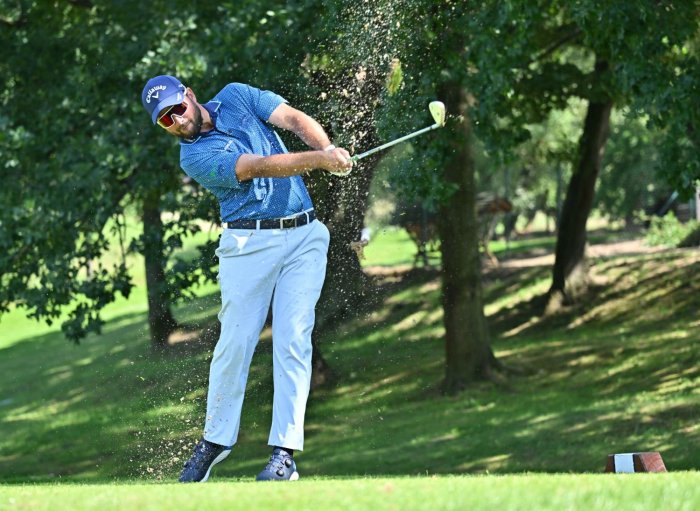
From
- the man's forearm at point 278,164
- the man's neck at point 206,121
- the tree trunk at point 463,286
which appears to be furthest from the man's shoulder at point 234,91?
the tree trunk at point 463,286

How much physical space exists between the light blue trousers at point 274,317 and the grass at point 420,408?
1.35 feet

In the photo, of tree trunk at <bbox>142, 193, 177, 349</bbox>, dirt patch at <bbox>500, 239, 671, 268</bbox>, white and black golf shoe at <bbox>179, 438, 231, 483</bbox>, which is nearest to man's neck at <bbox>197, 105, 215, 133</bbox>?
white and black golf shoe at <bbox>179, 438, 231, 483</bbox>

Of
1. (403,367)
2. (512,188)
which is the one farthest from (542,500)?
(512,188)

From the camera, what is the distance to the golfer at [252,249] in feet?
21.4

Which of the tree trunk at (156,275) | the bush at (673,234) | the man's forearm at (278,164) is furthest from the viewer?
the bush at (673,234)

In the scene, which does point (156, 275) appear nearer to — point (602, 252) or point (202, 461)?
point (202, 461)

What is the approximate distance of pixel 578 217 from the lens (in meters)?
21.2

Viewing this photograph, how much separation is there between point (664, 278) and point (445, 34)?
35.6ft

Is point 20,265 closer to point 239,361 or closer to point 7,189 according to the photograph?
point 7,189

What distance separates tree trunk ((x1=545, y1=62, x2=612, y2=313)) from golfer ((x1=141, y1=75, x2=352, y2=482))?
45.2 feet

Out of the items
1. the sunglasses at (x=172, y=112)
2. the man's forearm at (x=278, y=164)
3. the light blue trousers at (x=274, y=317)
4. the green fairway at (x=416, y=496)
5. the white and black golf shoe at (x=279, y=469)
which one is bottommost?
the white and black golf shoe at (x=279, y=469)

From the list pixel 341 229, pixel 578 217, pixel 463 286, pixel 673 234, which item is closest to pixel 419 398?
pixel 463 286

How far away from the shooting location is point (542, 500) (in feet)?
15.1

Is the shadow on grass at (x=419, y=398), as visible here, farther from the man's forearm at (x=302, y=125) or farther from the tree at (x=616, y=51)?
the tree at (x=616, y=51)
